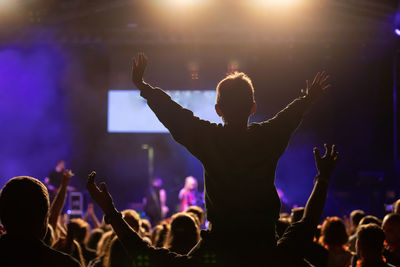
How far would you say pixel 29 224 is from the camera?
1636 millimetres

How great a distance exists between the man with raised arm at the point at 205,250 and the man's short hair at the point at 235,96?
52 cm

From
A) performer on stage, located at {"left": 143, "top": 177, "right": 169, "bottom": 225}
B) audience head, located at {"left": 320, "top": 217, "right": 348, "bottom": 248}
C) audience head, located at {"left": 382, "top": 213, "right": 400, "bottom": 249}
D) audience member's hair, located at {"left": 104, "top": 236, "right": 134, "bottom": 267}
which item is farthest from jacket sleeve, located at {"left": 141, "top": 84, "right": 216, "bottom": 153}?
performer on stage, located at {"left": 143, "top": 177, "right": 169, "bottom": 225}

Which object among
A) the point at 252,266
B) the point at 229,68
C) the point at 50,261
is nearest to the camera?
the point at 50,261

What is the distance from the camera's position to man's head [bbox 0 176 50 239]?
1.63 m

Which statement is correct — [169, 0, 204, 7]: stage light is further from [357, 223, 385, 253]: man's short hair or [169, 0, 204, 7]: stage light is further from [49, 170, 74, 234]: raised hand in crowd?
[357, 223, 385, 253]: man's short hair

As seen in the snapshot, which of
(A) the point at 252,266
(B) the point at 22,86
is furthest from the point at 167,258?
(B) the point at 22,86

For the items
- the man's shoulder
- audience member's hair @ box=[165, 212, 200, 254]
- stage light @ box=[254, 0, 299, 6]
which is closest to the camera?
the man's shoulder

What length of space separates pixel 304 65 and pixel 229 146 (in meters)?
11.8

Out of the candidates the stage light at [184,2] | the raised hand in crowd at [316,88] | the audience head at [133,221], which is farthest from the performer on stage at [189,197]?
the raised hand in crowd at [316,88]

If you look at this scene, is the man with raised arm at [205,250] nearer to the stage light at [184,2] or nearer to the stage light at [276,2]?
the stage light at [276,2]

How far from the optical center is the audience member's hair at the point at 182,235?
10.8 feet

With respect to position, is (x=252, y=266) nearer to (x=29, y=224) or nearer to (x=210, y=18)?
(x=29, y=224)

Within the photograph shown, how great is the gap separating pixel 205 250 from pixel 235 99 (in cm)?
66

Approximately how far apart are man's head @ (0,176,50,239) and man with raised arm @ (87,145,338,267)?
0.20m
